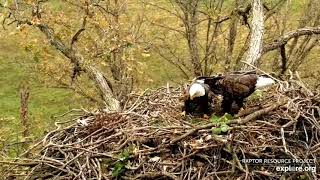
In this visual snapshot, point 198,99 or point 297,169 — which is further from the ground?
point 198,99

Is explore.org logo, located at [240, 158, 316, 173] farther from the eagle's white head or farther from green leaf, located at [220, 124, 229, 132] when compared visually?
the eagle's white head

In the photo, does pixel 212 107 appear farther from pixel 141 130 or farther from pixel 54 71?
pixel 54 71

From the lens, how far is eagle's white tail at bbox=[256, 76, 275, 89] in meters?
4.92

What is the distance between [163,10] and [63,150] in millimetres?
9844

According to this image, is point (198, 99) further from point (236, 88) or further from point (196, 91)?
point (236, 88)

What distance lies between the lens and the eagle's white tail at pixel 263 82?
16.1 ft

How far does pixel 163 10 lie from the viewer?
45.9ft

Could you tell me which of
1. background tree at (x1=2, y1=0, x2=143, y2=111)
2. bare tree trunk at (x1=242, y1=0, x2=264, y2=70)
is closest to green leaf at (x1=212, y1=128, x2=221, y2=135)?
bare tree trunk at (x1=242, y1=0, x2=264, y2=70)

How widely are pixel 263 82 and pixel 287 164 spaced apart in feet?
3.71

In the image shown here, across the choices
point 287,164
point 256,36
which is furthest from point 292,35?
point 287,164

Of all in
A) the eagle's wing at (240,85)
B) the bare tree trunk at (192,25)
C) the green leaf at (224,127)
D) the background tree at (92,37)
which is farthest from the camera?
the bare tree trunk at (192,25)

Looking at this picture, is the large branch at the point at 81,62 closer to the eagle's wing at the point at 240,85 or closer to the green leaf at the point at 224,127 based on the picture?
the eagle's wing at the point at 240,85

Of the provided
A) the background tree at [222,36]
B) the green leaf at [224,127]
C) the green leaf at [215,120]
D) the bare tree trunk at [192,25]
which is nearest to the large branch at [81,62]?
the background tree at [222,36]

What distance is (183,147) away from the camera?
4.22 meters
